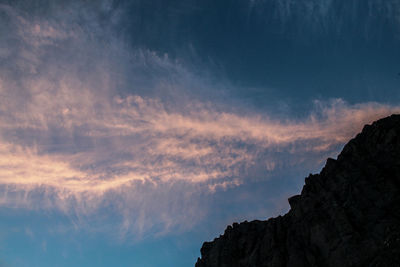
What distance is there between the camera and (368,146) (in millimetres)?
74500

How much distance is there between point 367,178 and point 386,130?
51.8ft

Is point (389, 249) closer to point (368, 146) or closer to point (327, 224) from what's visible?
point (327, 224)

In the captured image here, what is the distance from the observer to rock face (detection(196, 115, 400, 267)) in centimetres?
5481

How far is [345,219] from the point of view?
6138cm

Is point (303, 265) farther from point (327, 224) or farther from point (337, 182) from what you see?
point (337, 182)

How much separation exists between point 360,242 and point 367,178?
18.2m

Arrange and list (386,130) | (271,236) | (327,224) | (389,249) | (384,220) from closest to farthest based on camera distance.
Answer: (389,249) < (384,220) < (327,224) < (386,130) < (271,236)

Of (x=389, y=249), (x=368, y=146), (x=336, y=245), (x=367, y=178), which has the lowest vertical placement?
(x=389, y=249)

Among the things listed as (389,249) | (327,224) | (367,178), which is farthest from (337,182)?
(389,249)

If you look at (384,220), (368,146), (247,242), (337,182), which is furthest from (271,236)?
(368,146)

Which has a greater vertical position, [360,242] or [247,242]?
[247,242]

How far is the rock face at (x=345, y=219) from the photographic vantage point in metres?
54.8

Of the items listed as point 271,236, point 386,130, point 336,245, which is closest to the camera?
point 336,245

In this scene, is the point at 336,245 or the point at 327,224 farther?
the point at 327,224
